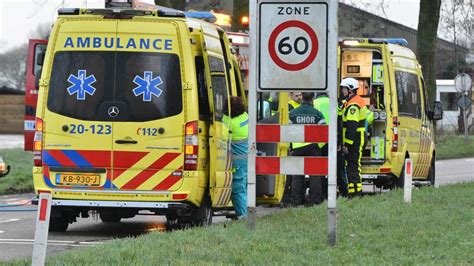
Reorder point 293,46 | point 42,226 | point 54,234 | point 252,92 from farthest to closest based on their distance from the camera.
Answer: point 54,234, point 252,92, point 293,46, point 42,226

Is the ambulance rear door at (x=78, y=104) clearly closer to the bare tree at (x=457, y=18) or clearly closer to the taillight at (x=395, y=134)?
the taillight at (x=395, y=134)

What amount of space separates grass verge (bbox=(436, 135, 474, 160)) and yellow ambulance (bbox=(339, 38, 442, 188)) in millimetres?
15879

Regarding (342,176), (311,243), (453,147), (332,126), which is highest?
(332,126)

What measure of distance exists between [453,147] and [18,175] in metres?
20.0

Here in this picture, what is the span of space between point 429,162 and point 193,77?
9.58 metres

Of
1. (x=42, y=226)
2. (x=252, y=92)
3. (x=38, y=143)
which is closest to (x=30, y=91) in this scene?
(x=38, y=143)

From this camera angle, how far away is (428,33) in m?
30.7

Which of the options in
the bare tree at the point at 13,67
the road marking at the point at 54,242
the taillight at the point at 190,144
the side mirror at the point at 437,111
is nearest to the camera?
the road marking at the point at 54,242

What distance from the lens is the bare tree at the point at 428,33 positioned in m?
30.7

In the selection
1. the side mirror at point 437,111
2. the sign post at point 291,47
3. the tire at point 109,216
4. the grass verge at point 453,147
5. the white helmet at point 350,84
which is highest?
the sign post at point 291,47

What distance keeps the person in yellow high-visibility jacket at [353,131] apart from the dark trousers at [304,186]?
64 cm

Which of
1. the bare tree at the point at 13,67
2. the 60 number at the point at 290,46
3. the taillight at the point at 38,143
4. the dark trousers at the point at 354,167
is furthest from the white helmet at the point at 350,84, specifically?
the bare tree at the point at 13,67

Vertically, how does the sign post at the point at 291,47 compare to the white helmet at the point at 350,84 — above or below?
above

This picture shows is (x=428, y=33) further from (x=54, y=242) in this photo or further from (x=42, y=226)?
(x=42, y=226)
